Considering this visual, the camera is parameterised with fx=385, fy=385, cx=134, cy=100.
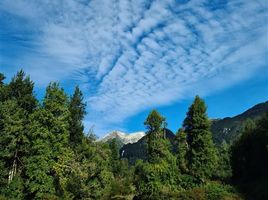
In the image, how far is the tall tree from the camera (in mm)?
54750

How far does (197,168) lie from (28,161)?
21.7 m

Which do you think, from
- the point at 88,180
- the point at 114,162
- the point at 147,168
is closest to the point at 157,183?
the point at 147,168

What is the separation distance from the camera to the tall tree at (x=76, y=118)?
5475 cm

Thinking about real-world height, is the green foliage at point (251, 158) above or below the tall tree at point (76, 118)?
below

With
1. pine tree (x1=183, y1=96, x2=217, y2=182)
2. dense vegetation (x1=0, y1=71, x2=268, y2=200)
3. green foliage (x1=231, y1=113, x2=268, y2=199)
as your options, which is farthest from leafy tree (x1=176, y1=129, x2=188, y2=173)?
green foliage (x1=231, y1=113, x2=268, y2=199)

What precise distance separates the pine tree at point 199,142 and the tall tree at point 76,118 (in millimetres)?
15040

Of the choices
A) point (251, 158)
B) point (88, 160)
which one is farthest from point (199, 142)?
point (88, 160)

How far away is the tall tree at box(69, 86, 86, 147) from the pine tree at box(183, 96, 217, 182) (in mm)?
15040

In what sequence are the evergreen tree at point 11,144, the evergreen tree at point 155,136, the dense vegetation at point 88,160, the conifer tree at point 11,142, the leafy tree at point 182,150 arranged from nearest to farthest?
the dense vegetation at point 88,160, the evergreen tree at point 11,144, the conifer tree at point 11,142, the leafy tree at point 182,150, the evergreen tree at point 155,136

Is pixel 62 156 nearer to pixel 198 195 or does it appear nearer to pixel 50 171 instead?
pixel 50 171

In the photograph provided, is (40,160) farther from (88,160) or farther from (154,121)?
(154,121)

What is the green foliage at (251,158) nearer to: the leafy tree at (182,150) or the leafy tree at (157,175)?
the leafy tree at (182,150)

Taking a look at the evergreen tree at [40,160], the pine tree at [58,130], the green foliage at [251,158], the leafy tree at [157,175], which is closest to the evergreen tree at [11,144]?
the evergreen tree at [40,160]

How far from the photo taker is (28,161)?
136 feet
